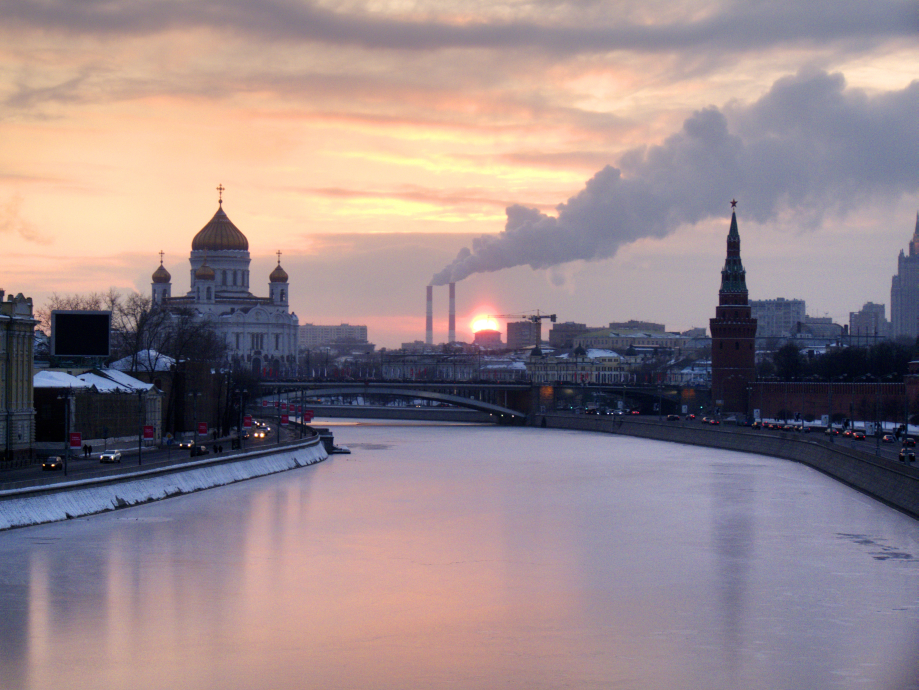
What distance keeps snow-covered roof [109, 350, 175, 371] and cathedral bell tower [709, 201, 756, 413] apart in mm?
32890

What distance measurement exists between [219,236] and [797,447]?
221 feet

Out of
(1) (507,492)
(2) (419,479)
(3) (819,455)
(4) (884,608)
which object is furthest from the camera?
(3) (819,455)

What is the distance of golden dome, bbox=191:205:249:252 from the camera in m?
103

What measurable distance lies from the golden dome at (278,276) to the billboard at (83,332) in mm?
71508

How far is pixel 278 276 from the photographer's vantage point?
4318 inches

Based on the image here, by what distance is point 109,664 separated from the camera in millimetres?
15172

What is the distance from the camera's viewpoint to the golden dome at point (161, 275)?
106938 mm

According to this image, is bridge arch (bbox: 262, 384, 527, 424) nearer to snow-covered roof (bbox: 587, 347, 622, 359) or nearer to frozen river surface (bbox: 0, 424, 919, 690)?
frozen river surface (bbox: 0, 424, 919, 690)

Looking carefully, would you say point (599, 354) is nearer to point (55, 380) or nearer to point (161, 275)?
point (161, 275)

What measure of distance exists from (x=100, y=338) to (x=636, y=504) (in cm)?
1669

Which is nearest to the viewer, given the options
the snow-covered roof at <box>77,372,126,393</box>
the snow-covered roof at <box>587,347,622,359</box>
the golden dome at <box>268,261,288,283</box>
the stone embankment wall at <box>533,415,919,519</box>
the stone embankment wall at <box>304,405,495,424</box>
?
the stone embankment wall at <box>533,415,919,519</box>

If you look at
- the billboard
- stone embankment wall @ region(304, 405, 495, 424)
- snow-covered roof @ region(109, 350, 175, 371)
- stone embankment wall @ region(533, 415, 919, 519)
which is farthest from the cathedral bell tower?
the billboard

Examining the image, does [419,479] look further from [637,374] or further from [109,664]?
[637,374]

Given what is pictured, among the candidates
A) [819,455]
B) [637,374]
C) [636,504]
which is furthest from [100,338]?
[637,374]
